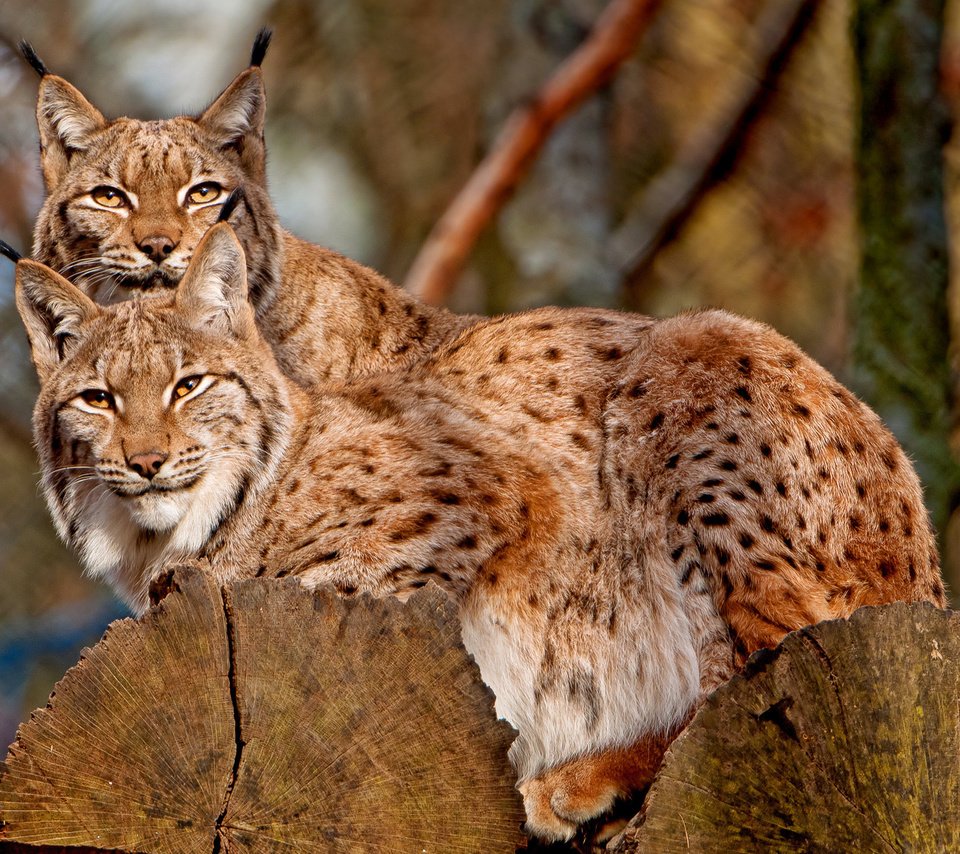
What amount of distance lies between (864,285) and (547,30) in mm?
3305

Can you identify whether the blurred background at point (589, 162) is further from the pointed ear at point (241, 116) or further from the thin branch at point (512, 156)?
the pointed ear at point (241, 116)

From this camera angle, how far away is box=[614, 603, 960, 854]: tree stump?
2.66m

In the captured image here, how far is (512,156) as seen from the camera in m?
9.73

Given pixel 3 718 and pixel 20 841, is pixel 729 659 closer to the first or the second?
pixel 20 841

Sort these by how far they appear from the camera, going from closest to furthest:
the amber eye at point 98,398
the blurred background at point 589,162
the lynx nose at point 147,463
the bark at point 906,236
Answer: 1. the lynx nose at point 147,463
2. the amber eye at point 98,398
3. the bark at point 906,236
4. the blurred background at point 589,162

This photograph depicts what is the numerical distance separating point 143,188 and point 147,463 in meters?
2.15

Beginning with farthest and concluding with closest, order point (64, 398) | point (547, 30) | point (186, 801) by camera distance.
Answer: point (547, 30) < point (64, 398) < point (186, 801)

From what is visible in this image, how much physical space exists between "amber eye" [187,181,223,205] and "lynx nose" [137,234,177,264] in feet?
1.38

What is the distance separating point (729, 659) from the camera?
3.90 m

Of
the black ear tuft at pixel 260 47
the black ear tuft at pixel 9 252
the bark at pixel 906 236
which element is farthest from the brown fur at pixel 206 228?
the bark at pixel 906 236

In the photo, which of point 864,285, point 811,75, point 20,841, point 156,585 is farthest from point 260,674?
point 811,75

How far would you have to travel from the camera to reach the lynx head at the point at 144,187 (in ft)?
17.8

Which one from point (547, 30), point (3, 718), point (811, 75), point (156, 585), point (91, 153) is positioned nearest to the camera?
point (156, 585)

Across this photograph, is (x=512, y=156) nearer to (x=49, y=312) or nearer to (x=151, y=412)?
(x=49, y=312)
